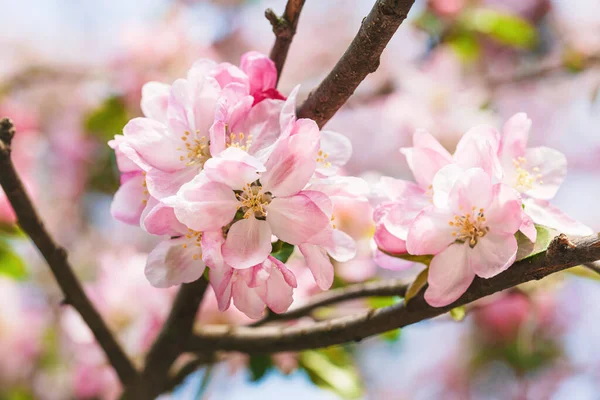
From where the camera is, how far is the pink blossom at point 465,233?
1.38ft

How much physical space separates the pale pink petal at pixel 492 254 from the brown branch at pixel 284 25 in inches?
8.4

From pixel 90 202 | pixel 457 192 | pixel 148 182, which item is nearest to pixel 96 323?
pixel 148 182

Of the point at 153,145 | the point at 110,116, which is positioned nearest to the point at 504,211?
the point at 153,145

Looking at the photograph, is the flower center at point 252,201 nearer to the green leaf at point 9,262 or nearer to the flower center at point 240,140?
the flower center at point 240,140

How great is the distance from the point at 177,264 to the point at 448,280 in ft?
0.60

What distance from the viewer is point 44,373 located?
1418 mm

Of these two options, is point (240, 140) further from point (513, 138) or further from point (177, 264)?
point (513, 138)

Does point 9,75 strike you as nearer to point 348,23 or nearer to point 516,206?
point 348,23

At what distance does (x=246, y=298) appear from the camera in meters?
0.43

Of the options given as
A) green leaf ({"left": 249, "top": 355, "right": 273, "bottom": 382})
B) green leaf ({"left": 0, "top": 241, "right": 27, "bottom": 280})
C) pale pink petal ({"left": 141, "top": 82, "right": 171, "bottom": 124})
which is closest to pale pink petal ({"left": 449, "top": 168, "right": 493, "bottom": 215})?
pale pink petal ({"left": 141, "top": 82, "right": 171, "bottom": 124})

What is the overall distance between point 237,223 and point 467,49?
107 cm

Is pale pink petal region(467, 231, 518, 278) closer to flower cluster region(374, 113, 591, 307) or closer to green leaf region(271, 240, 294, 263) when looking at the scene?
flower cluster region(374, 113, 591, 307)

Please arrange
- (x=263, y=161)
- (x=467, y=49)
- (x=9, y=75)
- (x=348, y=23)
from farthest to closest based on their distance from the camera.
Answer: (x=348, y=23) → (x=9, y=75) → (x=467, y=49) → (x=263, y=161)

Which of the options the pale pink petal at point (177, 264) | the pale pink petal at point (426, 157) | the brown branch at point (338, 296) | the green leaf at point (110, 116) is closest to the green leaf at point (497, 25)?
the green leaf at point (110, 116)
